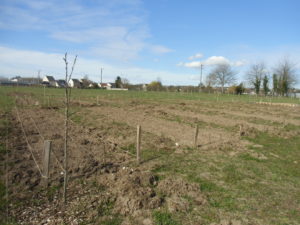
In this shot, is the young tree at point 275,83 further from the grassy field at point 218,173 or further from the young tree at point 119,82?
the grassy field at point 218,173

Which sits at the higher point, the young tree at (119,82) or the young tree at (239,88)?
the young tree at (119,82)

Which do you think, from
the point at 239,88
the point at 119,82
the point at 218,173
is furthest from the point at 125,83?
the point at 218,173

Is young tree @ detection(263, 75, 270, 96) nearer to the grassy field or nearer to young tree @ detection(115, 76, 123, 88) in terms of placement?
young tree @ detection(115, 76, 123, 88)

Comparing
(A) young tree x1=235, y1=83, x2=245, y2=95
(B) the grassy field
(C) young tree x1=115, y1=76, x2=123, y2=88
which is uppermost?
(C) young tree x1=115, y1=76, x2=123, y2=88

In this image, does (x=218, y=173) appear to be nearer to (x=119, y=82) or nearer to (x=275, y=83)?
(x=275, y=83)

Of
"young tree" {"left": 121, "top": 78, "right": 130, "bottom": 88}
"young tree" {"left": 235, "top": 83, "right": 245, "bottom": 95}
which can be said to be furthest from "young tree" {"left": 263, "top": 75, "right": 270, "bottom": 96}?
"young tree" {"left": 121, "top": 78, "right": 130, "bottom": 88}

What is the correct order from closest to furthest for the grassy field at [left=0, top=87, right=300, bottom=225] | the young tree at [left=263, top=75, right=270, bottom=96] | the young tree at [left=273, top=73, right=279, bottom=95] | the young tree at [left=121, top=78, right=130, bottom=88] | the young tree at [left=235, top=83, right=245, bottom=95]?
1. the grassy field at [left=0, top=87, right=300, bottom=225]
2. the young tree at [left=273, top=73, right=279, bottom=95]
3. the young tree at [left=263, top=75, right=270, bottom=96]
4. the young tree at [left=235, top=83, right=245, bottom=95]
5. the young tree at [left=121, top=78, right=130, bottom=88]

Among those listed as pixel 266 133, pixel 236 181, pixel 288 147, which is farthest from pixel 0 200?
pixel 266 133

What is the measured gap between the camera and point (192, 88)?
82.5 meters

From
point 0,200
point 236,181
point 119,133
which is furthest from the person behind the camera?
point 119,133

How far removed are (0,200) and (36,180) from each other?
0.86 metres

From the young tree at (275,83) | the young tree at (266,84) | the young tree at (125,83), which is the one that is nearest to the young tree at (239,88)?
the young tree at (266,84)

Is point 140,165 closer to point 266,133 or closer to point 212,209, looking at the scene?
point 212,209

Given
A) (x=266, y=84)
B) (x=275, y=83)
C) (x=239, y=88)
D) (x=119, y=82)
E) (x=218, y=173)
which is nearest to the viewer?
(x=218, y=173)
